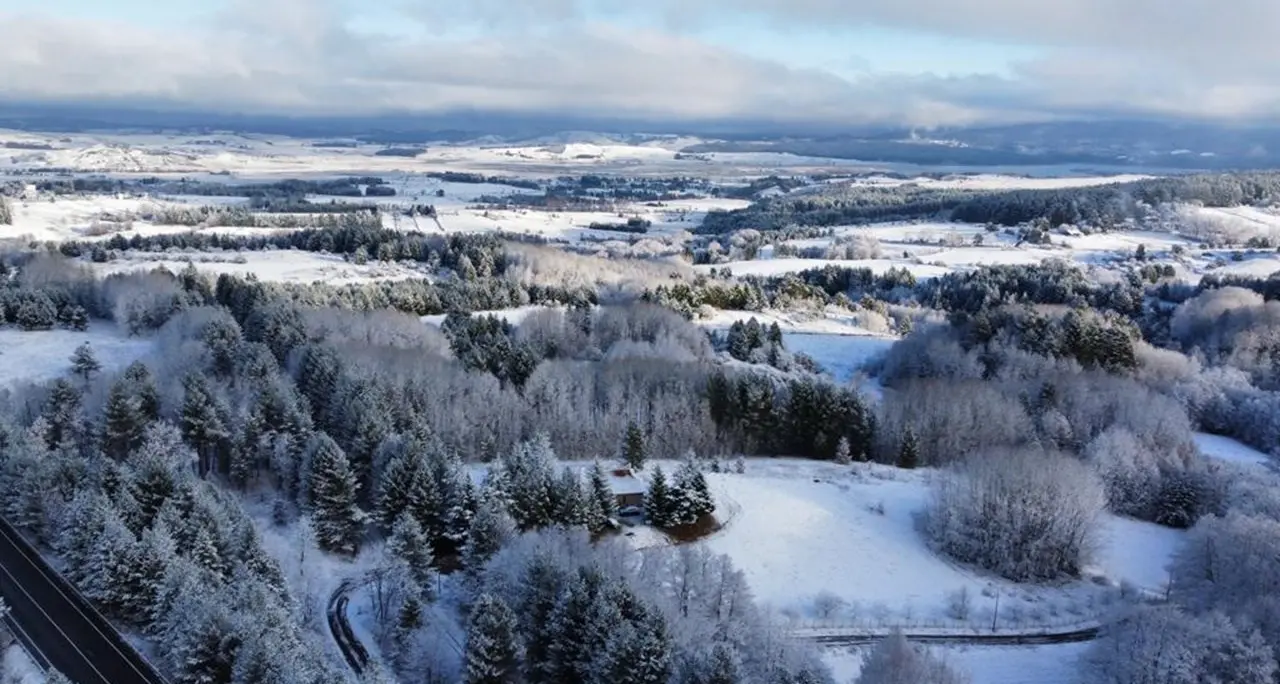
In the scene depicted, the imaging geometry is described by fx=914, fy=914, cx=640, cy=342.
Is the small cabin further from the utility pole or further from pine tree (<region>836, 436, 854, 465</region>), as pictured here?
the utility pole

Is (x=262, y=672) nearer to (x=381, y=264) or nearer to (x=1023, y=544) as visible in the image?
(x=1023, y=544)

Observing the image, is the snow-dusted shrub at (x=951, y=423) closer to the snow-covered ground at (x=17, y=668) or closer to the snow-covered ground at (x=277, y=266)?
the snow-covered ground at (x=17, y=668)

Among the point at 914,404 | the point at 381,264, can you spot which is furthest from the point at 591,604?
the point at 381,264

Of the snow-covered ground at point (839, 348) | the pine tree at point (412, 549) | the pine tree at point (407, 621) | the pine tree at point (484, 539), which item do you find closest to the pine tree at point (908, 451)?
the snow-covered ground at point (839, 348)

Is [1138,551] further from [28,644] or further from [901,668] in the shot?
[28,644]

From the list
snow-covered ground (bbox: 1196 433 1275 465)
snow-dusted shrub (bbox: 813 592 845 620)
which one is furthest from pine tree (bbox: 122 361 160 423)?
snow-covered ground (bbox: 1196 433 1275 465)

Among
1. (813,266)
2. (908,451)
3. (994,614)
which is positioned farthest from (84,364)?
(813,266)

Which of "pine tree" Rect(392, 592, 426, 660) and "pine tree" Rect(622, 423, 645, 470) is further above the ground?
"pine tree" Rect(622, 423, 645, 470)
